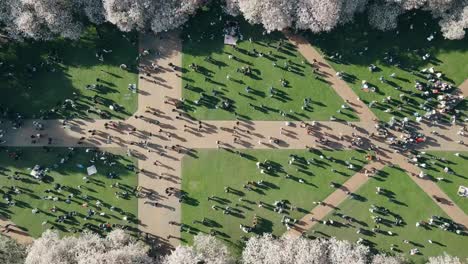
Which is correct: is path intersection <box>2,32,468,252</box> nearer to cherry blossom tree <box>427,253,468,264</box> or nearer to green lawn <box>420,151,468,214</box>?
green lawn <box>420,151,468,214</box>

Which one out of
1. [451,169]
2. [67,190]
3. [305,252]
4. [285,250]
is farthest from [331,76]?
[67,190]

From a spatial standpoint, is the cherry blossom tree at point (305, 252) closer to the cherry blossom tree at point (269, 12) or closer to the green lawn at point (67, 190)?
the green lawn at point (67, 190)

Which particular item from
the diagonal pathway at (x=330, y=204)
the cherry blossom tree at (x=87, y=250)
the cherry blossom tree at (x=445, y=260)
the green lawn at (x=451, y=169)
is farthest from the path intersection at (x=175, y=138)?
the cherry blossom tree at (x=445, y=260)

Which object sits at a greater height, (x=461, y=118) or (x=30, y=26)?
(x=30, y=26)

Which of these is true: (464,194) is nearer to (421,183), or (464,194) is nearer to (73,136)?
(421,183)

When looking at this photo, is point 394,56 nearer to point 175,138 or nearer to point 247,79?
point 247,79

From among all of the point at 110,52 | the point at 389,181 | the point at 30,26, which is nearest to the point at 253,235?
the point at 389,181
